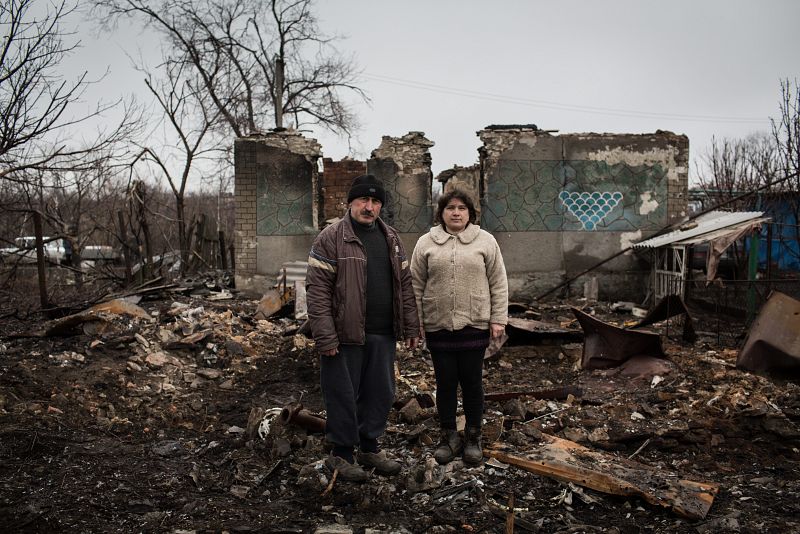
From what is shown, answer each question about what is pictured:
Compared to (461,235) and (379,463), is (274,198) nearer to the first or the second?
(461,235)

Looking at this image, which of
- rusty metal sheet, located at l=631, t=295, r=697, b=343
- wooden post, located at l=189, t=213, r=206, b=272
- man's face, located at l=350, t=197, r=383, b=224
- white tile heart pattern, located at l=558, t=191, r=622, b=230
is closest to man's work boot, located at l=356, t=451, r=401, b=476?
man's face, located at l=350, t=197, r=383, b=224

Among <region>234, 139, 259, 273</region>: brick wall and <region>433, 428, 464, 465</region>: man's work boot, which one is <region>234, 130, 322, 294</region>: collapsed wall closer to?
<region>234, 139, 259, 273</region>: brick wall

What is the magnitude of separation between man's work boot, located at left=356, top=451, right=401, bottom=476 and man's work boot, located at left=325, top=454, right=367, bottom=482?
0.16 metres

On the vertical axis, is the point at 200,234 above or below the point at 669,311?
above

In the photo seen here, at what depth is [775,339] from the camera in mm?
5566

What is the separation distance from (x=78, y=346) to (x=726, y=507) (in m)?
6.27

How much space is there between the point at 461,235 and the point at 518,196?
7.86 metres

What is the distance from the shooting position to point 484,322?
381 cm

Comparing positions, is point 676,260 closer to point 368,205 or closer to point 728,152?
point 368,205

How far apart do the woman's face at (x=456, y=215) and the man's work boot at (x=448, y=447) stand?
1.40 meters

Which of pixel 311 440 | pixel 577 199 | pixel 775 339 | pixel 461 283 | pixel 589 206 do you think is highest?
pixel 577 199

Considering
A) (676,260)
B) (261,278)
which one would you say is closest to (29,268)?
(261,278)

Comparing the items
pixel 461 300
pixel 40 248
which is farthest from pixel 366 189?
pixel 40 248

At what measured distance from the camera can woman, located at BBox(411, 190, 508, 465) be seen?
12.4 ft
